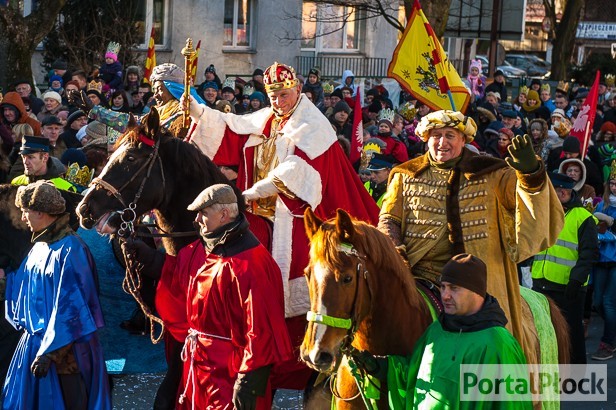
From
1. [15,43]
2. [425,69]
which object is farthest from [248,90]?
[425,69]

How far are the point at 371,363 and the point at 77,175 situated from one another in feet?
17.5

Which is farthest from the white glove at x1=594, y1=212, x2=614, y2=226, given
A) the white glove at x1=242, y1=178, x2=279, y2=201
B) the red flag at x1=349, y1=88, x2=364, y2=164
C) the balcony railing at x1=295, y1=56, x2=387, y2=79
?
the balcony railing at x1=295, y1=56, x2=387, y2=79

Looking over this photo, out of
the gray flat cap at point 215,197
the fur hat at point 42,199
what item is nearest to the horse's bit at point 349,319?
the gray flat cap at point 215,197

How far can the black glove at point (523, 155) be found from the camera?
5887 millimetres

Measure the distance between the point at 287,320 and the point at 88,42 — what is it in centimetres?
1906

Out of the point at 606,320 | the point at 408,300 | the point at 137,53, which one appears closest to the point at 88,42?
the point at 137,53

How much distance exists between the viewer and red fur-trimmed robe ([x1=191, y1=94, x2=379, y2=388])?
7.40m

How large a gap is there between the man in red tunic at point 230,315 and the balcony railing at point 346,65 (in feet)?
89.9

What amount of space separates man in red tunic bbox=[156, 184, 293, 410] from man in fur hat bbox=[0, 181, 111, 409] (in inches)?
33.7

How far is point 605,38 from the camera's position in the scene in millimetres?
59625

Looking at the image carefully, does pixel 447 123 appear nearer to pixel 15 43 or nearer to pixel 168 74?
pixel 168 74

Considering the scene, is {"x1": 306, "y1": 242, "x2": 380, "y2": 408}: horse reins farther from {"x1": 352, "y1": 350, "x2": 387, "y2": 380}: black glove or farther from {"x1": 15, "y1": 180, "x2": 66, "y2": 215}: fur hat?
{"x1": 15, "y1": 180, "x2": 66, "y2": 215}: fur hat

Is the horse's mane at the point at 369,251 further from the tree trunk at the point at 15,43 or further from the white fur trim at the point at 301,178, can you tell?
the tree trunk at the point at 15,43

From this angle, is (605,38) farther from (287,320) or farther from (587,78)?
(287,320)
